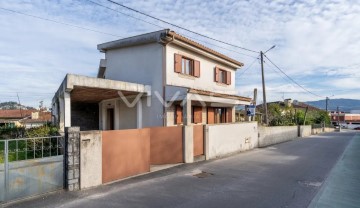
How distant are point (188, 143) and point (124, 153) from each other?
382 centimetres

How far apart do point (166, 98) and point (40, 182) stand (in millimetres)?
7841

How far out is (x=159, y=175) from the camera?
948 centimetres

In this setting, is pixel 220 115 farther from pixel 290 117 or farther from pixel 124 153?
pixel 290 117

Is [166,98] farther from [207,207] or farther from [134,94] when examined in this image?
[207,207]

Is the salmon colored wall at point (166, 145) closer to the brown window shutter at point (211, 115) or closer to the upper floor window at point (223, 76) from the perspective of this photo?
the brown window shutter at point (211, 115)

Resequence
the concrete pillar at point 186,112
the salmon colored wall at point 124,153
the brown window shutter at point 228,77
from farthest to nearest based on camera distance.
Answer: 1. the brown window shutter at point 228,77
2. the concrete pillar at point 186,112
3. the salmon colored wall at point 124,153

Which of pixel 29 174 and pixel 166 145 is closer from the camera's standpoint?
pixel 29 174

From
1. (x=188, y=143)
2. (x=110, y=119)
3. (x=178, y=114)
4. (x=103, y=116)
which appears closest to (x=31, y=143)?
(x=188, y=143)

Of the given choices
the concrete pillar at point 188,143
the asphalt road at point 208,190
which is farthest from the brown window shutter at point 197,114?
the asphalt road at point 208,190

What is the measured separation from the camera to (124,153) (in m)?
8.77

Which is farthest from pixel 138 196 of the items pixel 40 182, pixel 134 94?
pixel 134 94

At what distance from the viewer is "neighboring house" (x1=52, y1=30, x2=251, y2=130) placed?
1306cm

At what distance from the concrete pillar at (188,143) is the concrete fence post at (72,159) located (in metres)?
5.21

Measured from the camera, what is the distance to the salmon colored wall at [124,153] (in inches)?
324
